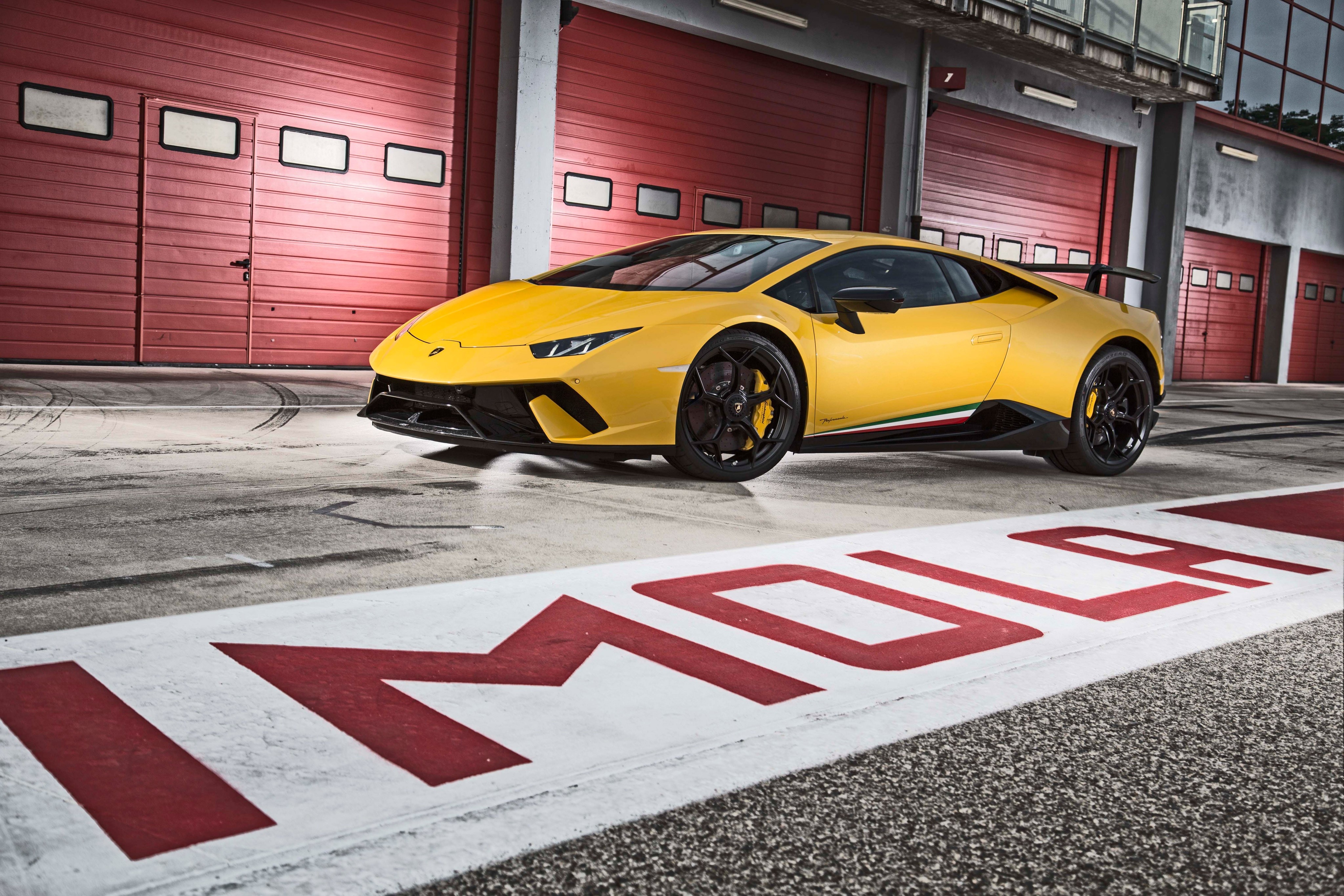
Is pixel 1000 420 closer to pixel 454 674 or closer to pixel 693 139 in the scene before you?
pixel 454 674

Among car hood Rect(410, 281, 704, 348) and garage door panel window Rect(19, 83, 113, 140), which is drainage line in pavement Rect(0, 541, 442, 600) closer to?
car hood Rect(410, 281, 704, 348)

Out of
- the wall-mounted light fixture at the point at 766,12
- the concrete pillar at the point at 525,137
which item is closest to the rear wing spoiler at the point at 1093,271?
the concrete pillar at the point at 525,137

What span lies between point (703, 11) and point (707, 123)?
4.14 ft

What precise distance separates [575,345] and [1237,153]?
20976mm

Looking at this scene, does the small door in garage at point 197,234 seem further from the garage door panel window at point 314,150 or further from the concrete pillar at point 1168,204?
the concrete pillar at point 1168,204

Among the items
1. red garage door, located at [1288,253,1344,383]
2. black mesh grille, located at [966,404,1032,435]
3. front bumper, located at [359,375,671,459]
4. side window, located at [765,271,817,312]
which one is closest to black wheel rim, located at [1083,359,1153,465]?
black mesh grille, located at [966,404,1032,435]

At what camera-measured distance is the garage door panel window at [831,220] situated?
1588cm

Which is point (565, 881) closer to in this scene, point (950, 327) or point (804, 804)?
point (804, 804)

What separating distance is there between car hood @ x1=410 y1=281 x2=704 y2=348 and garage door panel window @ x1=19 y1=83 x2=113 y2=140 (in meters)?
5.68

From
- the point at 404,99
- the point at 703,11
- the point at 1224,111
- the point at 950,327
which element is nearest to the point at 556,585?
the point at 950,327

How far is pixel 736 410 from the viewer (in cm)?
529

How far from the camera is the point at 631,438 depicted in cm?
499

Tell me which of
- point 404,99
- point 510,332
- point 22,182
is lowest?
point 510,332

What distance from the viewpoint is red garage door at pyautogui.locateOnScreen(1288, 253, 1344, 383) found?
84.3 ft
